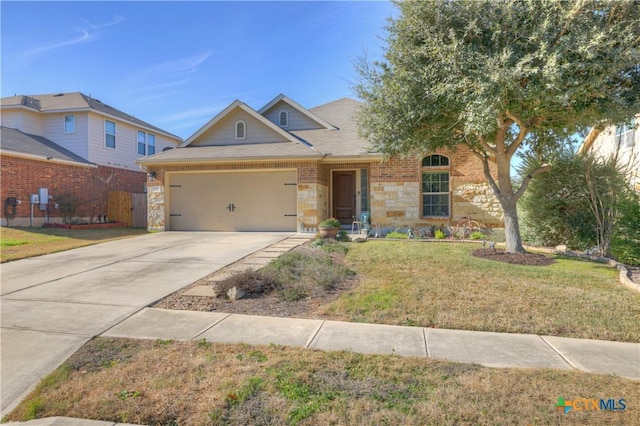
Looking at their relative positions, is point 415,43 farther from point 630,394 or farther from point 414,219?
point 630,394

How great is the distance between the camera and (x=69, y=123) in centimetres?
1839

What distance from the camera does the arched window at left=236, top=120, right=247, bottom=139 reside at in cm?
1463

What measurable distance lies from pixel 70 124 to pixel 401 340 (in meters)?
20.8

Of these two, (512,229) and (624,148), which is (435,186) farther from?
(624,148)

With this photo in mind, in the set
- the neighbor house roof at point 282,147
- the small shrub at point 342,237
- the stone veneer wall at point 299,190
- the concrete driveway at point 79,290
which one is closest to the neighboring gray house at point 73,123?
the neighbor house roof at point 282,147

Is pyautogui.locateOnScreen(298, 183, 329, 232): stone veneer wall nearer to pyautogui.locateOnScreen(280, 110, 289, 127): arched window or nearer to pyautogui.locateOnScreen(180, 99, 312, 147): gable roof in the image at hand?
pyautogui.locateOnScreen(180, 99, 312, 147): gable roof

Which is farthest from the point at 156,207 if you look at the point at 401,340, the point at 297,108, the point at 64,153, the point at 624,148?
the point at 624,148

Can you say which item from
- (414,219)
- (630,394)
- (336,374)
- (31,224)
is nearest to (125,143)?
(31,224)

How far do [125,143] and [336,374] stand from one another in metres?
21.5

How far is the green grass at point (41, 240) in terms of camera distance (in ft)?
31.0

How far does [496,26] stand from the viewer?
680 centimetres

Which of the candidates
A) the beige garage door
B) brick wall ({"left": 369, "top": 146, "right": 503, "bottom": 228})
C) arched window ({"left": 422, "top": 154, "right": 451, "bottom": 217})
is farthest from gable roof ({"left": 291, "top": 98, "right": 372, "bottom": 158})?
arched window ({"left": 422, "top": 154, "right": 451, "bottom": 217})

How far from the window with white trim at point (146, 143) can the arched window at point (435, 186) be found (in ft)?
57.0

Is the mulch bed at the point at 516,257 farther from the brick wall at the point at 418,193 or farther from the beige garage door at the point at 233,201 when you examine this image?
the beige garage door at the point at 233,201
